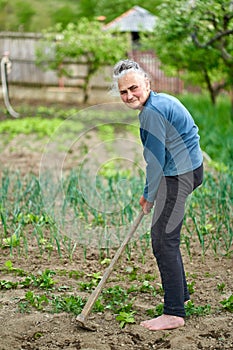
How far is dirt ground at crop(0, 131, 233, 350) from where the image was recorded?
112 inches

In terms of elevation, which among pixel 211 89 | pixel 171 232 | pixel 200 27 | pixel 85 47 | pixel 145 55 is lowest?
pixel 171 232

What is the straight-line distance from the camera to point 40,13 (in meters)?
19.3

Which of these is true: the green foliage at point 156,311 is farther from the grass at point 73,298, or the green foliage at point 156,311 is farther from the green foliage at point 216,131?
the green foliage at point 216,131

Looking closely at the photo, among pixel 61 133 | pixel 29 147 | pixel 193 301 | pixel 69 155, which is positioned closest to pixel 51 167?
pixel 69 155

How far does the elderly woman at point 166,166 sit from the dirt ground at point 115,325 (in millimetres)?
101

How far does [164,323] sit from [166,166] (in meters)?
0.76

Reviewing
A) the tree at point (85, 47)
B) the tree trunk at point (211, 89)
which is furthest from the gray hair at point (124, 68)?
the tree at point (85, 47)

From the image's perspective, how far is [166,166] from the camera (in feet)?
9.62

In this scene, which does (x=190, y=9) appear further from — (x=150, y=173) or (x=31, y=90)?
(x=31, y=90)

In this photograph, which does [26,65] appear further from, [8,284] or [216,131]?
[8,284]

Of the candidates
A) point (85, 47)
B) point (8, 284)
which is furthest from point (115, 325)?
point (85, 47)

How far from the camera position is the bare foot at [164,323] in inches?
117

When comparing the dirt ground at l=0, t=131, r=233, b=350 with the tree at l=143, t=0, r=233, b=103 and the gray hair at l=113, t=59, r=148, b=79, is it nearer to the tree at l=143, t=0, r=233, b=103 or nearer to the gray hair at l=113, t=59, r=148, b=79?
the gray hair at l=113, t=59, r=148, b=79

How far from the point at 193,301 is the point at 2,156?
14.7ft
